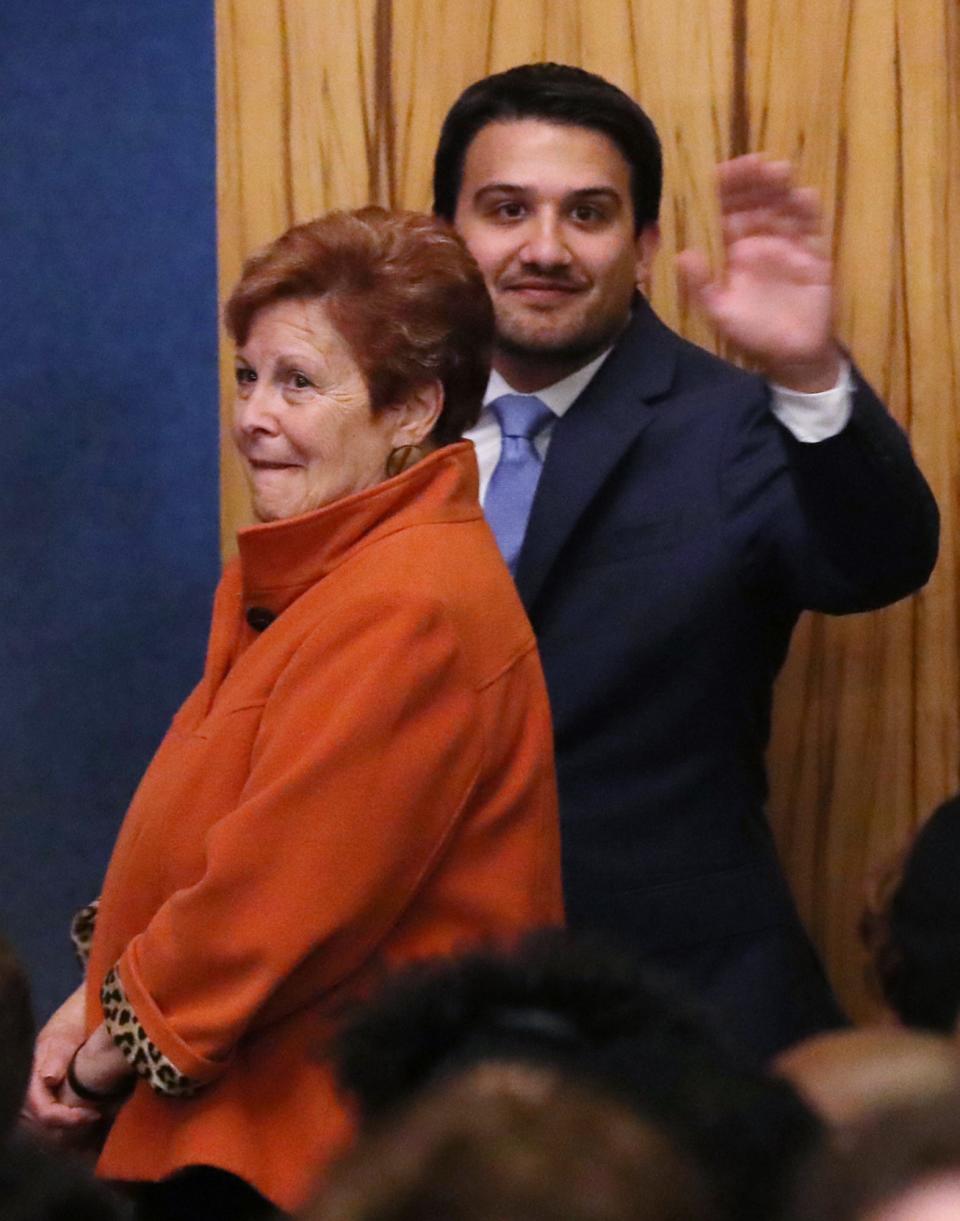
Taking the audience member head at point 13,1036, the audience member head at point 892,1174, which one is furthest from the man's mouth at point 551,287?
the audience member head at point 892,1174

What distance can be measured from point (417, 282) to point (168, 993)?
63 centimetres

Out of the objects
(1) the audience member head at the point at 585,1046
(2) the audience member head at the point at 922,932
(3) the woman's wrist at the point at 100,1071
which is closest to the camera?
(1) the audience member head at the point at 585,1046

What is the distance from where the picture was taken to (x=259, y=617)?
158cm

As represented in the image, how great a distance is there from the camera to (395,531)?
1525 millimetres

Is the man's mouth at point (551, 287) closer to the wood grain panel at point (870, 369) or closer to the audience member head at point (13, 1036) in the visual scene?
the wood grain panel at point (870, 369)

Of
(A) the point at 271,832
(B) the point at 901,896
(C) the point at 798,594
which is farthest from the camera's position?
(C) the point at 798,594

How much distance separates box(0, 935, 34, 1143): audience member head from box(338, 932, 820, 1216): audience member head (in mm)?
180

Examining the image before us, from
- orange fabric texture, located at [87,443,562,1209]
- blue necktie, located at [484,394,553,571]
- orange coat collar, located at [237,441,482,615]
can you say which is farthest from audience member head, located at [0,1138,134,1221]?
blue necktie, located at [484,394,553,571]

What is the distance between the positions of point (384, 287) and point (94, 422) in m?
0.98

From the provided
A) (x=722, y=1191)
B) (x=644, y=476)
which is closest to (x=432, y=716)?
(x=644, y=476)

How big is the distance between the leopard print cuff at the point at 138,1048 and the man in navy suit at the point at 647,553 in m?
0.52

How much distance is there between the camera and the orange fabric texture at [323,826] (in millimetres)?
1395

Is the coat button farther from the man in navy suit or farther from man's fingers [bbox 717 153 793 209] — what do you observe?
man's fingers [bbox 717 153 793 209]

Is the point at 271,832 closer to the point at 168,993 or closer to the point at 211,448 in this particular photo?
the point at 168,993
